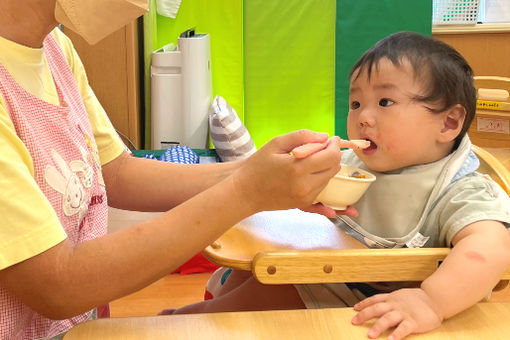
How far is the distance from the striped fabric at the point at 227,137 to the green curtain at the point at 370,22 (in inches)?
37.6

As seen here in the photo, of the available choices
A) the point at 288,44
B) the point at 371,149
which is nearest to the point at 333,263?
the point at 371,149

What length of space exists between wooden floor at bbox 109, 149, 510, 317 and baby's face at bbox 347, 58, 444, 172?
1.27 m

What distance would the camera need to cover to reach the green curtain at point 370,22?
3.90m

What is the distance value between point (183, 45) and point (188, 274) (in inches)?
47.3

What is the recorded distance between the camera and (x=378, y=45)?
4.70 ft

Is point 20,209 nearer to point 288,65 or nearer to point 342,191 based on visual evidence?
point 342,191

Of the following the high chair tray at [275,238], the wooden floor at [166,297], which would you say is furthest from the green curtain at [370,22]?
the high chair tray at [275,238]

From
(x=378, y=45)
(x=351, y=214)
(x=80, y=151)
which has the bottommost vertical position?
(x=351, y=214)

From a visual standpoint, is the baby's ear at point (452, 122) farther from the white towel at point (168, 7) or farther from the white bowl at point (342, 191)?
the white towel at point (168, 7)

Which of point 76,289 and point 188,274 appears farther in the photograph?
point 188,274

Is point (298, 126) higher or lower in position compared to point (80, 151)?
lower

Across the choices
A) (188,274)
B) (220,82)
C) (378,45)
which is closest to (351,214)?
(378,45)

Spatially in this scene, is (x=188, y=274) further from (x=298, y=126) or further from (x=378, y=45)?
(x=378, y=45)

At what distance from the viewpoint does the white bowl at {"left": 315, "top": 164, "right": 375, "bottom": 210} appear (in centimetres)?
124
